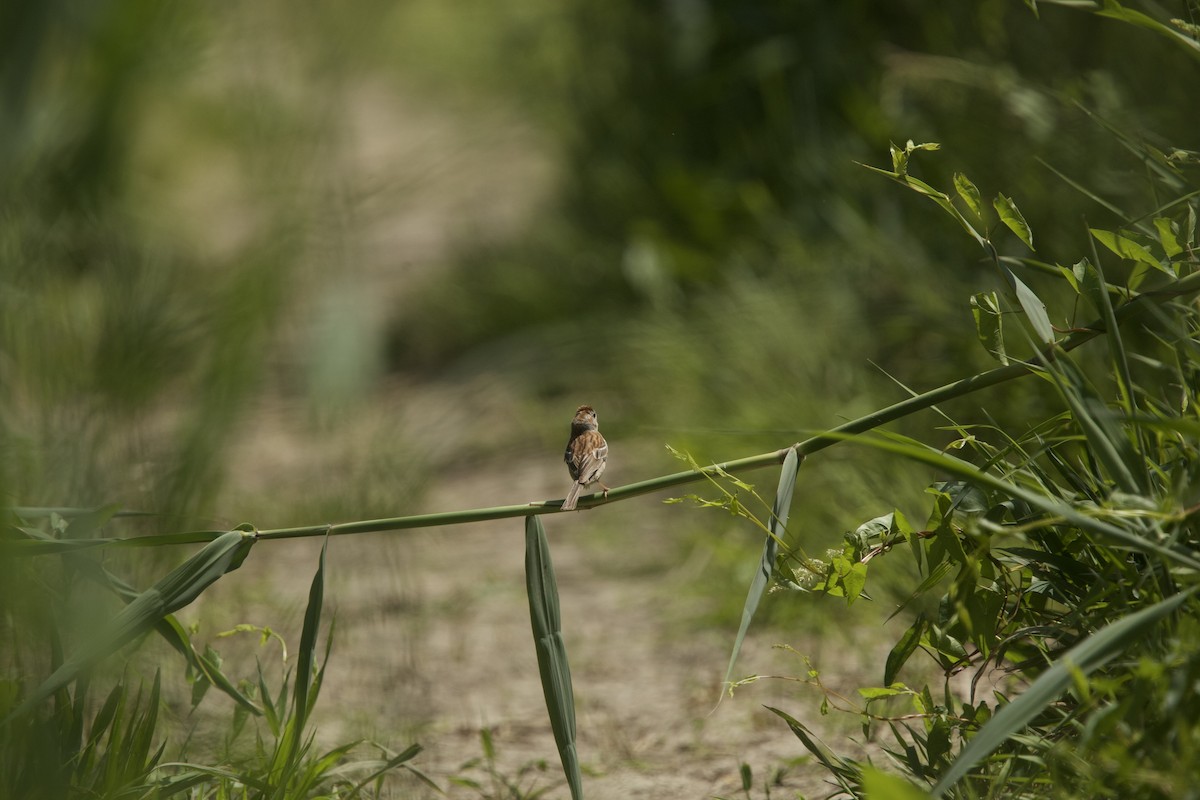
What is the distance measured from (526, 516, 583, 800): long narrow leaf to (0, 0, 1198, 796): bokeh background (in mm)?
137

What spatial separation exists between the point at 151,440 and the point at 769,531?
2.12ft

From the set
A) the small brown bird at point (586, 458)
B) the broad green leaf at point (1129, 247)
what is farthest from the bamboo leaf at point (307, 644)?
the broad green leaf at point (1129, 247)

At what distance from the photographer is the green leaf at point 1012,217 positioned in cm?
123

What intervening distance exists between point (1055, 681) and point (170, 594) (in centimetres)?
82

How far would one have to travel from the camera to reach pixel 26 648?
121 centimetres

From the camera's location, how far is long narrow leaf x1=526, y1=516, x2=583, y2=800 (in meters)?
1.20

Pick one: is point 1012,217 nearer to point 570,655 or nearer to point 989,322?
point 989,322

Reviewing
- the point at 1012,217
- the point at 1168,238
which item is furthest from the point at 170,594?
the point at 1168,238

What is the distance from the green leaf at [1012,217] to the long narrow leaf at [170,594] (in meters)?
0.85

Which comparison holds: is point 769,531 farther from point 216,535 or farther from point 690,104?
point 690,104

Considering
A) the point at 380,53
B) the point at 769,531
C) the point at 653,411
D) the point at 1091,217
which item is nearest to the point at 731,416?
the point at 653,411

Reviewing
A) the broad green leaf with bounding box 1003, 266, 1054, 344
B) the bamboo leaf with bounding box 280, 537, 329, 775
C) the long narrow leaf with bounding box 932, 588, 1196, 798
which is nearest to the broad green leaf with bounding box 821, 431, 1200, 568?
the long narrow leaf with bounding box 932, 588, 1196, 798

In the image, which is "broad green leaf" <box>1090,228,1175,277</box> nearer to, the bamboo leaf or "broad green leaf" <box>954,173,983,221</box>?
"broad green leaf" <box>954,173,983,221</box>

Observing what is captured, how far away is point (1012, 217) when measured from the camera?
1250mm
